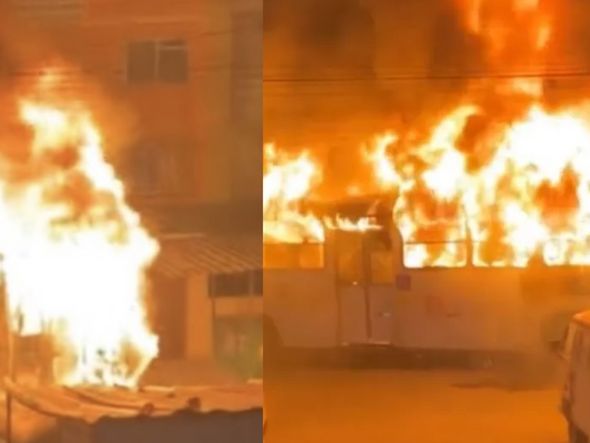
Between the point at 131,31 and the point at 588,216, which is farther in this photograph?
the point at 588,216

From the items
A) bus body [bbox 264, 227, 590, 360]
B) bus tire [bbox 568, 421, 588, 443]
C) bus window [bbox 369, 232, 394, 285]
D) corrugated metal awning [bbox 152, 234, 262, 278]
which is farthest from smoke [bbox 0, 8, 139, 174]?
bus tire [bbox 568, 421, 588, 443]

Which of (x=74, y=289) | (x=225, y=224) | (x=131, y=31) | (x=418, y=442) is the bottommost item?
(x=418, y=442)

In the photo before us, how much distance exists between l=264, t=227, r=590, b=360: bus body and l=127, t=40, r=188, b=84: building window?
0.41m

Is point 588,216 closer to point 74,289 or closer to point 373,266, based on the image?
point 373,266

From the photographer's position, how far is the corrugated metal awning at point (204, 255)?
1537mm

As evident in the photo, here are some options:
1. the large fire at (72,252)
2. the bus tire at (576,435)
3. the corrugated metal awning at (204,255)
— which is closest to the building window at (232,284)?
the corrugated metal awning at (204,255)

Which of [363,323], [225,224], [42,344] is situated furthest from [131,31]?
[363,323]

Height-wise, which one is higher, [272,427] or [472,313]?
[472,313]

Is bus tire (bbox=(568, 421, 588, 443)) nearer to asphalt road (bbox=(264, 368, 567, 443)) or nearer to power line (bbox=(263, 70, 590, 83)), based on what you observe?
asphalt road (bbox=(264, 368, 567, 443))

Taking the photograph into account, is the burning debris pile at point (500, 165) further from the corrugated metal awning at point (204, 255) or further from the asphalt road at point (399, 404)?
the corrugated metal awning at point (204, 255)

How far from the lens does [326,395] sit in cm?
180

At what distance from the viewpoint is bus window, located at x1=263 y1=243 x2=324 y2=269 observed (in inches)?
69.6

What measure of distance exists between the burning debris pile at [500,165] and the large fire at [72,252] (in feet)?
1.77

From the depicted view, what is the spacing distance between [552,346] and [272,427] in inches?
22.7
